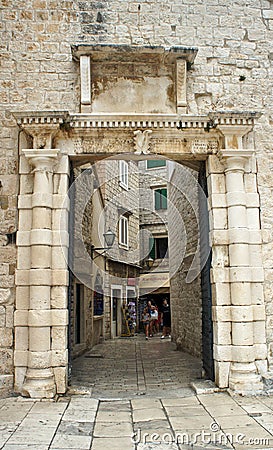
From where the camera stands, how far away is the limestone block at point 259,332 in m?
5.51

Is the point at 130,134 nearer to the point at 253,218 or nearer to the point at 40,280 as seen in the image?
the point at 253,218

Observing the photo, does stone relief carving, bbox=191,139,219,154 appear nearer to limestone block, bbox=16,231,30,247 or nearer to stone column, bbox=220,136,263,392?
stone column, bbox=220,136,263,392

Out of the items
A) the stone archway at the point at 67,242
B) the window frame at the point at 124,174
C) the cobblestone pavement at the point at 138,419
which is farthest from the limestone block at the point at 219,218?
the window frame at the point at 124,174

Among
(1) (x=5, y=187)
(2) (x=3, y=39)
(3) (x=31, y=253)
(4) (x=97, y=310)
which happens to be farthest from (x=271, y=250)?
(4) (x=97, y=310)

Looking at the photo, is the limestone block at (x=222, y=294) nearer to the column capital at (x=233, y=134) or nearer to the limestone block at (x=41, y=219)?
the column capital at (x=233, y=134)

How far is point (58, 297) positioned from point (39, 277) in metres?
0.33

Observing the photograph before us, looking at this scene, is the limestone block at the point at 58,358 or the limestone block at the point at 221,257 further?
the limestone block at the point at 221,257

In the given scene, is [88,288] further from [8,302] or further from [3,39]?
[3,39]

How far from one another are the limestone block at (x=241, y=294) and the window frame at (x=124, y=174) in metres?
12.8

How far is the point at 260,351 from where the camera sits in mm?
5484

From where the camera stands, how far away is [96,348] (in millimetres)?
11664

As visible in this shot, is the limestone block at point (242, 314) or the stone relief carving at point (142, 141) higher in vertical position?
the stone relief carving at point (142, 141)

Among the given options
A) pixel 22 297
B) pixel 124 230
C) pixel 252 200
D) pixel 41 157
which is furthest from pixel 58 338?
pixel 124 230

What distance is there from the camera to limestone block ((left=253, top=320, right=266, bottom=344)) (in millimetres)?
5508
